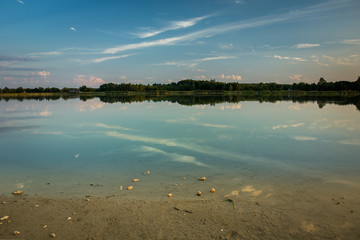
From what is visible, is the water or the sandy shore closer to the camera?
the sandy shore

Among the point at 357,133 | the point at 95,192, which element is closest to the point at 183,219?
the point at 95,192

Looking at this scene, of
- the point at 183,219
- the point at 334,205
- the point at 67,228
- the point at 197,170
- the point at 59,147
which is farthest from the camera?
the point at 59,147

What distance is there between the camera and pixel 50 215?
637 cm

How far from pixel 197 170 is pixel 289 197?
3.78 meters

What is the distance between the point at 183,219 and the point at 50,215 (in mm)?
3538

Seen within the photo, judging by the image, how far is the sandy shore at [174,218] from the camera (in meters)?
5.52

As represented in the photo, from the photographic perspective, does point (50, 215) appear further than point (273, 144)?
No

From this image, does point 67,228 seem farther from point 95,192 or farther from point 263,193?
point 263,193

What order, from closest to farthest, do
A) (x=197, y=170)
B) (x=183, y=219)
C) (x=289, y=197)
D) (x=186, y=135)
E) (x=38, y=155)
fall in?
(x=183, y=219)
(x=289, y=197)
(x=197, y=170)
(x=38, y=155)
(x=186, y=135)

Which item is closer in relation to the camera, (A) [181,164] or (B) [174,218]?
(B) [174,218]

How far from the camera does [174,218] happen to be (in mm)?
6203

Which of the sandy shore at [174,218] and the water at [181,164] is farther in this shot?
the water at [181,164]

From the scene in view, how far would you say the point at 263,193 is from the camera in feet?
25.2

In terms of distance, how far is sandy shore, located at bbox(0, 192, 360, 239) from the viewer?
552 centimetres
